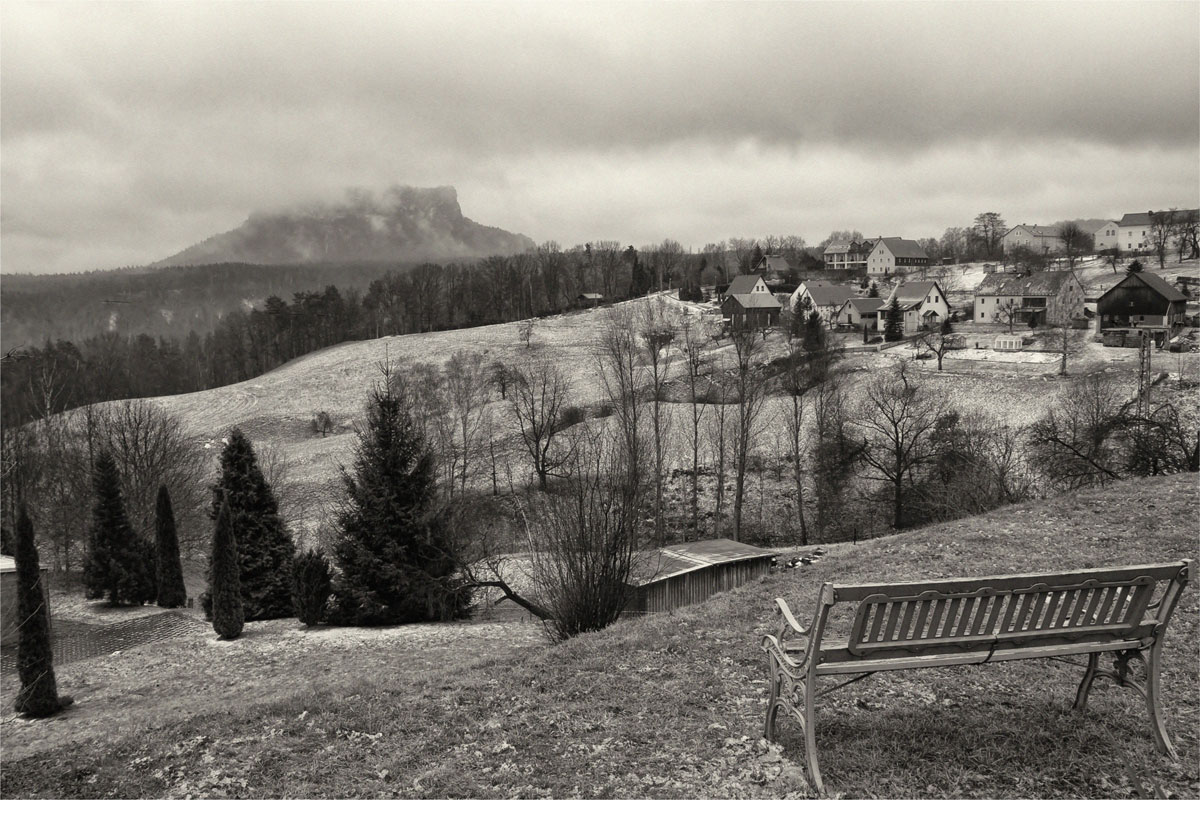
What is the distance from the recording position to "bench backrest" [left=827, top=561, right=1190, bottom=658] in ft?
14.2

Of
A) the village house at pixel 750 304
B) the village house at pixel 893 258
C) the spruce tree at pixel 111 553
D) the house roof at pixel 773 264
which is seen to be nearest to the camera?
the spruce tree at pixel 111 553

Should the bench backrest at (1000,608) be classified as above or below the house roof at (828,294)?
below

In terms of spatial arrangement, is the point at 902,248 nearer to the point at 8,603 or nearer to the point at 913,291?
the point at 913,291

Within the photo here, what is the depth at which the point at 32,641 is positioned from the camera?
42.6 feet

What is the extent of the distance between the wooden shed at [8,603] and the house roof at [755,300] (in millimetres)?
63398

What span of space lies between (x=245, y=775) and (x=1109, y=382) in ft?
149

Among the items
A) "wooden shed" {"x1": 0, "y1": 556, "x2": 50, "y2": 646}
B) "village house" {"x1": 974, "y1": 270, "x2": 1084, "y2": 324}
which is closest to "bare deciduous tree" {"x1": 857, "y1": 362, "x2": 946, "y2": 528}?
"village house" {"x1": 974, "y1": 270, "x2": 1084, "y2": 324}

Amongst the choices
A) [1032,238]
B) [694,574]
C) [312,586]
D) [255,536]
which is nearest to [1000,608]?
[694,574]

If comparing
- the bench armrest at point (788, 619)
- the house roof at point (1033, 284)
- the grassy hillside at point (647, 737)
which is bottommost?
the grassy hillside at point (647, 737)

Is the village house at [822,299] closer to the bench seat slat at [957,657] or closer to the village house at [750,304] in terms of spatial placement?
the village house at [750,304]

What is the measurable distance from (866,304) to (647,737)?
6911 centimetres

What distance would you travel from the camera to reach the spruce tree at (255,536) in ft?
73.4

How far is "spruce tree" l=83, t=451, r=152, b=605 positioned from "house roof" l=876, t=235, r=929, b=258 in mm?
91054

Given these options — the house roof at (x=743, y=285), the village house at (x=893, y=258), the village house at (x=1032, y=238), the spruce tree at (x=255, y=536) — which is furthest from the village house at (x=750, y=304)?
the spruce tree at (x=255, y=536)
